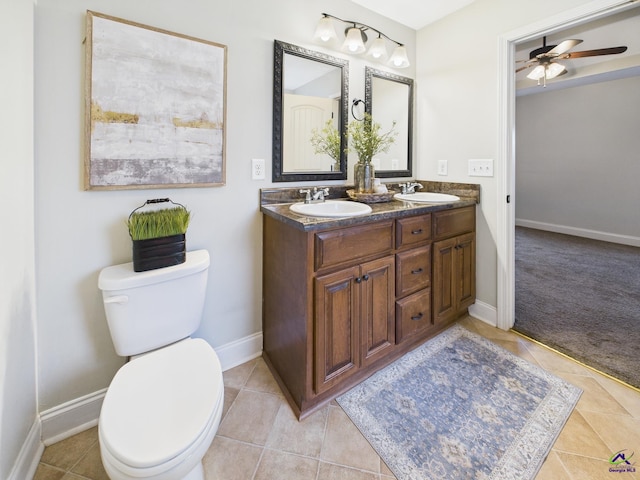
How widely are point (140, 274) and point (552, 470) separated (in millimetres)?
1794

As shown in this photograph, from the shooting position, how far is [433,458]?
1.20 meters

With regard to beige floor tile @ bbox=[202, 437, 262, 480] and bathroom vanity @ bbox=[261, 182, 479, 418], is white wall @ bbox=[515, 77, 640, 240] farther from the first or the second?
beige floor tile @ bbox=[202, 437, 262, 480]

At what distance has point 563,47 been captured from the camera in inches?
114

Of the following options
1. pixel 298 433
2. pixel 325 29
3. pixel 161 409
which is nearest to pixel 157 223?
pixel 161 409

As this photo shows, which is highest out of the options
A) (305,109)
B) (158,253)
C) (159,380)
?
(305,109)

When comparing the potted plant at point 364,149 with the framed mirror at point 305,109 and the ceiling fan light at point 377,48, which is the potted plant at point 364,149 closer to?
the framed mirror at point 305,109

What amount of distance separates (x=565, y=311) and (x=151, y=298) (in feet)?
9.63

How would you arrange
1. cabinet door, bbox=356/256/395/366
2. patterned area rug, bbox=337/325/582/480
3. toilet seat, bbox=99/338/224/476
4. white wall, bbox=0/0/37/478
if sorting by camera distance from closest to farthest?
toilet seat, bbox=99/338/224/476, white wall, bbox=0/0/37/478, patterned area rug, bbox=337/325/582/480, cabinet door, bbox=356/256/395/366

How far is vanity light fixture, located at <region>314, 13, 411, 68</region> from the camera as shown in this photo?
182cm

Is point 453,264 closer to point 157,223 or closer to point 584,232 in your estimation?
point 157,223

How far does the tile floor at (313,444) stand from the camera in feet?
3.76

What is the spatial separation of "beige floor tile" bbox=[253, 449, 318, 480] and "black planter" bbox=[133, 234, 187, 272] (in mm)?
903

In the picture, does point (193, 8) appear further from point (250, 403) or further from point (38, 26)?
point (250, 403)

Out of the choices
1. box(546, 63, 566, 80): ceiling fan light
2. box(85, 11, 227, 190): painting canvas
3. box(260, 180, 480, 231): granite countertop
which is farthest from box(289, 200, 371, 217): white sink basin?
box(546, 63, 566, 80): ceiling fan light
